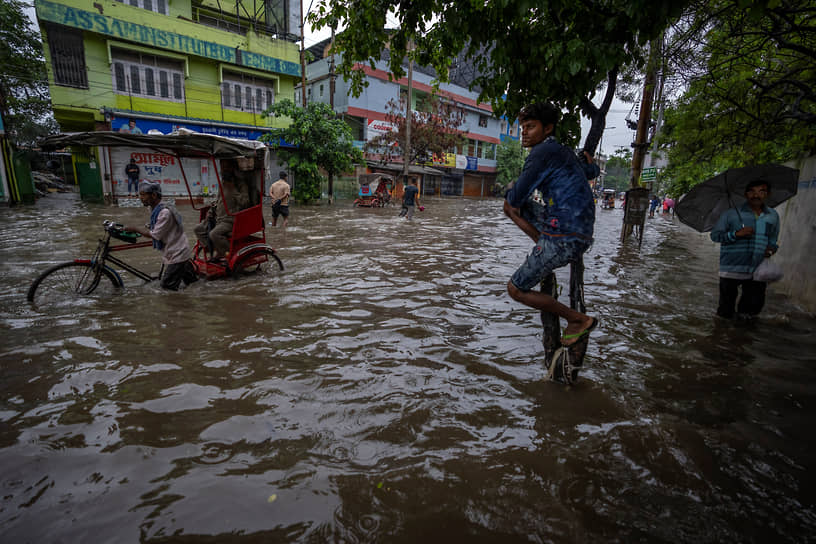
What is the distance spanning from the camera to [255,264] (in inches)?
271

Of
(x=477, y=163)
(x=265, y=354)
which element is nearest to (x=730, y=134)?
(x=265, y=354)

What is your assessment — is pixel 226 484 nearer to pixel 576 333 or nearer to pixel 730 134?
pixel 576 333

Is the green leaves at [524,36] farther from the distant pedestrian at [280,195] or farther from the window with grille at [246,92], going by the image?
the window with grille at [246,92]

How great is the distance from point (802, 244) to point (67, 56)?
25.5 m

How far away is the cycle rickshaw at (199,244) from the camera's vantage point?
16.3ft

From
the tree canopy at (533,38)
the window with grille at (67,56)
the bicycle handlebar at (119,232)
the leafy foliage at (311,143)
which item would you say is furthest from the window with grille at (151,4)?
the tree canopy at (533,38)

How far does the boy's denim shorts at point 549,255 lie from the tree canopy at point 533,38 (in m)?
0.73

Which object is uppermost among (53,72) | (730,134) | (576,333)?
(53,72)

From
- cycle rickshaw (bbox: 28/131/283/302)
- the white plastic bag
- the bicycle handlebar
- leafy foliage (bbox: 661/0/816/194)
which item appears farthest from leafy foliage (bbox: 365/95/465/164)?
the white plastic bag

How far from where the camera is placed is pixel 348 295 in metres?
5.66

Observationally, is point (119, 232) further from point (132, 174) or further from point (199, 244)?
point (132, 174)

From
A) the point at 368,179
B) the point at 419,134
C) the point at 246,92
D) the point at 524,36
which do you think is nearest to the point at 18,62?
the point at 246,92

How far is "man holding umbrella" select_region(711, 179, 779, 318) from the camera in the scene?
14.4ft

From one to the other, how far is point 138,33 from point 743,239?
2378 cm
